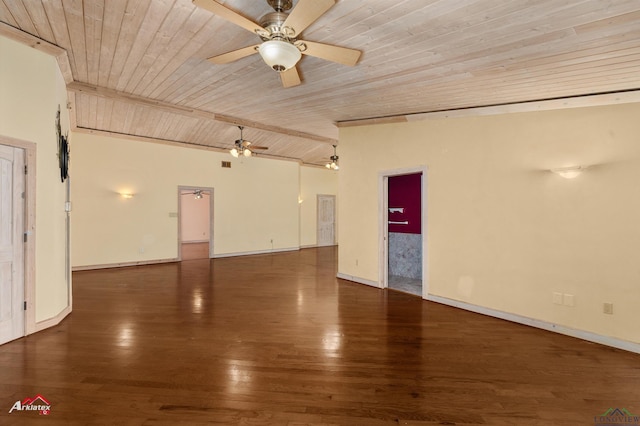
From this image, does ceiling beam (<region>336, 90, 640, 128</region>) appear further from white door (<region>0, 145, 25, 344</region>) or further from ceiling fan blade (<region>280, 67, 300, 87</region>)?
white door (<region>0, 145, 25, 344</region>)

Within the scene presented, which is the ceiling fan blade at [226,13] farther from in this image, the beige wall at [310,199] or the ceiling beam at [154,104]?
the beige wall at [310,199]

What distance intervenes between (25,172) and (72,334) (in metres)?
1.82

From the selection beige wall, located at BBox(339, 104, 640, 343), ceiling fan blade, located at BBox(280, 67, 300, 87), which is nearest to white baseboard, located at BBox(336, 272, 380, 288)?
beige wall, located at BBox(339, 104, 640, 343)

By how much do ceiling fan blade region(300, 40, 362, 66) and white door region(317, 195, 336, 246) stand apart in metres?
8.73

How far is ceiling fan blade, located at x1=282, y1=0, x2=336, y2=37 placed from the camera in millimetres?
1972

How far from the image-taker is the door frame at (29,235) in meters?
3.36

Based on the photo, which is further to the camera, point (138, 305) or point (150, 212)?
point (150, 212)

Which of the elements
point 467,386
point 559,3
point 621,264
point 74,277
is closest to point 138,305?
point 74,277

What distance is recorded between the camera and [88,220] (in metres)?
6.87

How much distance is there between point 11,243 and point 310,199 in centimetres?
847

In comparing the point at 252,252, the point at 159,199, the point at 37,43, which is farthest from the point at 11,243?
the point at 252,252

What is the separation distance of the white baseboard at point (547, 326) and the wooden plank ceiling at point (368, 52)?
2.63 metres

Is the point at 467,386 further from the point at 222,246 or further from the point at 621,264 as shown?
the point at 222,246

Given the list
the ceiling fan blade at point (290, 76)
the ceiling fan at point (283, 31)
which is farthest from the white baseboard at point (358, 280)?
the ceiling fan at point (283, 31)
